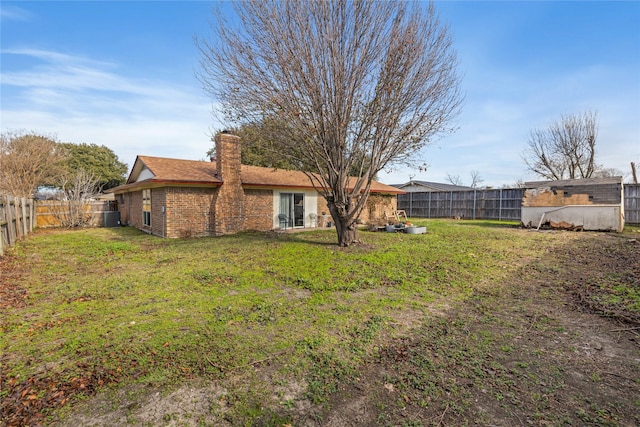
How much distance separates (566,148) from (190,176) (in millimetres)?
27799

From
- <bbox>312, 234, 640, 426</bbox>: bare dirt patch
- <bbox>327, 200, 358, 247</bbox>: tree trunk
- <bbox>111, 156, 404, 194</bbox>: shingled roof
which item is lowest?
<bbox>312, 234, 640, 426</bbox>: bare dirt patch

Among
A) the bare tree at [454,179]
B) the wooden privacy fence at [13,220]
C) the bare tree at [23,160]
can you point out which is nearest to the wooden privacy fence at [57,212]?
the wooden privacy fence at [13,220]

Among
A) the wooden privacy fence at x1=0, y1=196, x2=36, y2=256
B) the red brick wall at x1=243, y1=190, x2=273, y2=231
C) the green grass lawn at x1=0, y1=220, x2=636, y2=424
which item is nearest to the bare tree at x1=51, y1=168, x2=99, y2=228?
the wooden privacy fence at x1=0, y1=196, x2=36, y2=256

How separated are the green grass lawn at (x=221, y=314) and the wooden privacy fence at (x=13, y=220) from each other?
50 cm

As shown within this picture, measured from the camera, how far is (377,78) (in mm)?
8359

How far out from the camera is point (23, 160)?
748 inches

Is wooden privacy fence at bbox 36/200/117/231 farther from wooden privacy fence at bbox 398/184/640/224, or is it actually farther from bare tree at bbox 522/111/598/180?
bare tree at bbox 522/111/598/180

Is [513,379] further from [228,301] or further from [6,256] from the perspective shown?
[6,256]

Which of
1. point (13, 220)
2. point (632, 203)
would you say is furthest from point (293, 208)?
point (632, 203)

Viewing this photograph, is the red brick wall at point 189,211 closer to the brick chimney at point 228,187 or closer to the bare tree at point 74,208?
the brick chimney at point 228,187

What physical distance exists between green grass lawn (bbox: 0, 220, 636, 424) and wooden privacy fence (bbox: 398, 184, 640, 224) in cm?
1332

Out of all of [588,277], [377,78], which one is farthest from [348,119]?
[588,277]

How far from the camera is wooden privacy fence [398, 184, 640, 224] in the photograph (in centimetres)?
1611

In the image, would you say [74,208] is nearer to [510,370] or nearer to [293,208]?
[293,208]
